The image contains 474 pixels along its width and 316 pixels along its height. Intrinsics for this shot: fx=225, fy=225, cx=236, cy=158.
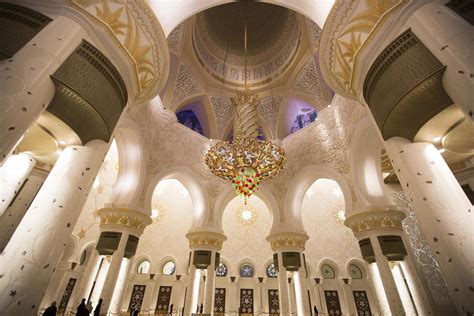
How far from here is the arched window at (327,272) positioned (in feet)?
34.1

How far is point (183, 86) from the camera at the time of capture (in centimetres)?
852

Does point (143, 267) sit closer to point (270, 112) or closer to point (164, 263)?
point (164, 263)

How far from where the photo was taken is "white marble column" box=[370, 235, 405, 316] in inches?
173

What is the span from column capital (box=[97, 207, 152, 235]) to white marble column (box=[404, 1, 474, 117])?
6193 millimetres

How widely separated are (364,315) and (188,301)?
780cm

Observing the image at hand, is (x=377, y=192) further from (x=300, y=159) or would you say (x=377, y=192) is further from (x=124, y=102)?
(x=124, y=102)

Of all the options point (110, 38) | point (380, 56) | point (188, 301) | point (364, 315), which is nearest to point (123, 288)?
point (188, 301)

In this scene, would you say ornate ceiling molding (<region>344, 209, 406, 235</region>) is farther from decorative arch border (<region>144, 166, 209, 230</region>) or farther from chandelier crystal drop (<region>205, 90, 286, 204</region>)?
decorative arch border (<region>144, 166, 209, 230</region>)

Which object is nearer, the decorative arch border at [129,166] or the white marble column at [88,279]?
the white marble column at [88,279]

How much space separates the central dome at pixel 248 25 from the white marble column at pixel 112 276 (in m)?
8.67

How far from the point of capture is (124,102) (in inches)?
129

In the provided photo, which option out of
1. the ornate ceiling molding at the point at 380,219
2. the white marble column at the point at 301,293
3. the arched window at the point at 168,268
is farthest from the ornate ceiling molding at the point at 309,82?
the arched window at the point at 168,268

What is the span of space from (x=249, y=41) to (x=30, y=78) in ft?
30.6

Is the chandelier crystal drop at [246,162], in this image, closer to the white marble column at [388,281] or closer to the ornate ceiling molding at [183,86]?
the white marble column at [388,281]
